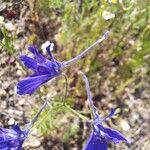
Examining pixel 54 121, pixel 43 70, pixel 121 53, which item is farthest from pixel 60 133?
pixel 43 70

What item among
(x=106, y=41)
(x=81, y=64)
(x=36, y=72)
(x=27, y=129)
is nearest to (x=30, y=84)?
(x=36, y=72)

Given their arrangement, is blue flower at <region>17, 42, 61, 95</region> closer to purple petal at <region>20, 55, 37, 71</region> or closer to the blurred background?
purple petal at <region>20, 55, 37, 71</region>

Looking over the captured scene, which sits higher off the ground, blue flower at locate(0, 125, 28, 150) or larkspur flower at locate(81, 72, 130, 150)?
blue flower at locate(0, 125, 28, 150)

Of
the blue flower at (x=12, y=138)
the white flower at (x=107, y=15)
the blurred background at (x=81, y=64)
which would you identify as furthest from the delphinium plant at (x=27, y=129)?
the white flower at (x=107, y=15)

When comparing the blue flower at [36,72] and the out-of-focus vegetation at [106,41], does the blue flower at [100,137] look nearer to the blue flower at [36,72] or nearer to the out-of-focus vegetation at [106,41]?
the blue flower at [36,72]

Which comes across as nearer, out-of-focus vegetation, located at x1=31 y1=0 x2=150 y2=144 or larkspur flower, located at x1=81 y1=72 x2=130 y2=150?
larkspur flower, located at x1=81 y1=72 x2=130 y2=150

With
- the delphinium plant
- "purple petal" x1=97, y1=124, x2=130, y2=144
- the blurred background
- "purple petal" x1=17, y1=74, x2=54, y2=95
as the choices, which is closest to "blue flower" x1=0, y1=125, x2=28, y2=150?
the delphinium plant

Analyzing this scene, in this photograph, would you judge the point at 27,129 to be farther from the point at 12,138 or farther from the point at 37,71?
the point at 37,71
